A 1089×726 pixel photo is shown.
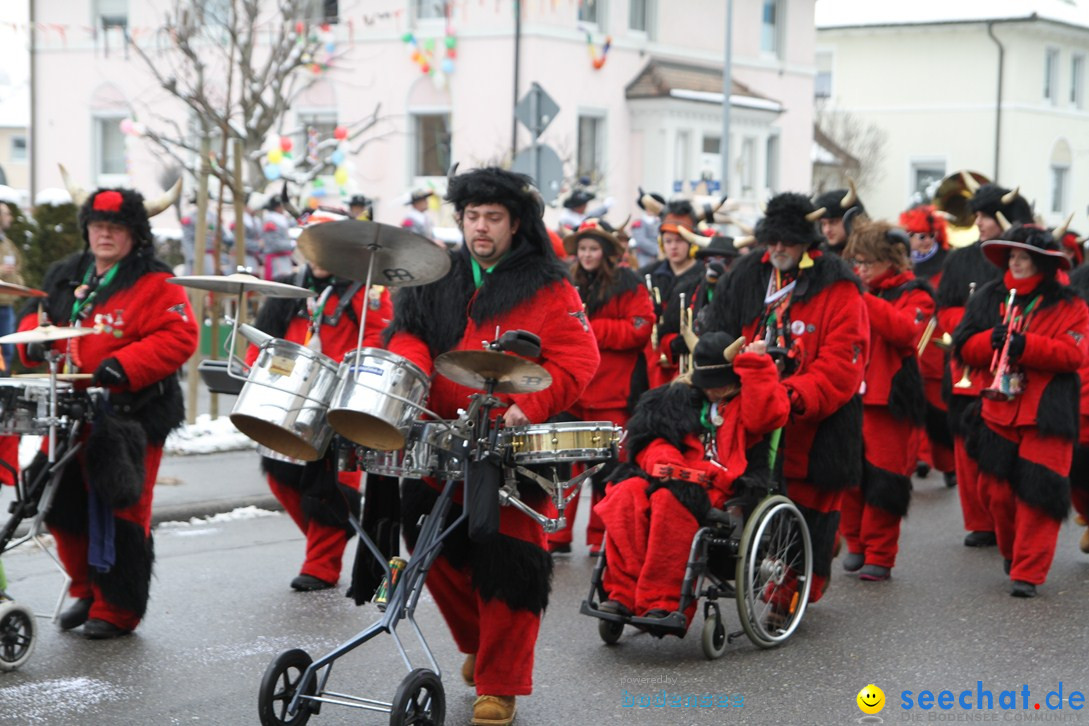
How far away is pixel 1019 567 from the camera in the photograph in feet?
27.1

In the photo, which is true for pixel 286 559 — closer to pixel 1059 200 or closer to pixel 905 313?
pixel 905 313

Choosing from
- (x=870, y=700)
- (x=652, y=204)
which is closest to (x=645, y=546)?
(x=870, y=700)

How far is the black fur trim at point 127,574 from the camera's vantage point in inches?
277

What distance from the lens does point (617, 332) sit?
30.9 feet

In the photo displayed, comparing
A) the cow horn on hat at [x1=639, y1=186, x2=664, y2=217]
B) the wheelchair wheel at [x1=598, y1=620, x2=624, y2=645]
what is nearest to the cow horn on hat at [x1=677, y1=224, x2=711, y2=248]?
the cow horn on hat at [x1=639, y1=186, x2=664, y2=217]

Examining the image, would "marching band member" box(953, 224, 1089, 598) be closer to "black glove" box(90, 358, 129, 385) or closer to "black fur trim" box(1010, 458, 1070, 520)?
"black fur trim" box(1010, 458, 1070, 520)

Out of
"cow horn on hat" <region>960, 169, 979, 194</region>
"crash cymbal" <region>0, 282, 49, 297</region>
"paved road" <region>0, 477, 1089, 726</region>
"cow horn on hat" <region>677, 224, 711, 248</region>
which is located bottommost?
"paved road" <region>0, 477, 1089, 726</region>

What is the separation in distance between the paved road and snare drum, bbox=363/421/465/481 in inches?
43.9

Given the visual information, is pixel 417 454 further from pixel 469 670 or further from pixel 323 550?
pixel 323 550

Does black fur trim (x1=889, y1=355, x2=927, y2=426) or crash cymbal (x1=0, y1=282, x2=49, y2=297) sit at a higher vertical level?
crash cymbal (x1=0, y1=282, x2=49, y2=297)

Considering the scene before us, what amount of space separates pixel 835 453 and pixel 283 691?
313cm

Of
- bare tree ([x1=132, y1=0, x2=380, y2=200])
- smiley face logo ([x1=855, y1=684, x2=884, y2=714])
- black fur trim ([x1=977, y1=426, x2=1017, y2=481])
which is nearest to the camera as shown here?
smiley face logo ([x1=855, y1=684, x2=884, y2=714])

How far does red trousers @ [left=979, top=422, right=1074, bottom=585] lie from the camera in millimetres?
8250

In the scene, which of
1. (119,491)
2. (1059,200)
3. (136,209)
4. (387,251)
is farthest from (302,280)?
(1059,200)
